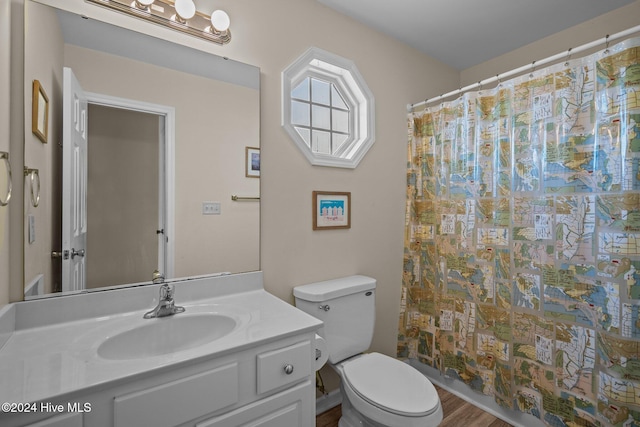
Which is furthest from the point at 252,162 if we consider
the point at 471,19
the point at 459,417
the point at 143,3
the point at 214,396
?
the point at 459,417

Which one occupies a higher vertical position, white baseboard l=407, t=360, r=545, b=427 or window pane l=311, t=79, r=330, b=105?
window pane l=311, t=79, r=330, b=105

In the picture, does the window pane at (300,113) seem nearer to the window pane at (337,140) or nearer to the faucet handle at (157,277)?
the window pane at (337,140)

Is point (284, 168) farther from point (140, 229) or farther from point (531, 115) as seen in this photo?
point (531, 115)

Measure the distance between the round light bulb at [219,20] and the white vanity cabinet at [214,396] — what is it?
1.42 meters

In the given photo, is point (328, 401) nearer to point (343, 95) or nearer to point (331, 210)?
point (331, 210)

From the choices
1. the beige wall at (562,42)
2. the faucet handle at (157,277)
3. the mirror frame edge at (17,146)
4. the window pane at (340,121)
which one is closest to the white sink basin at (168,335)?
the faucet handle at (157,277)

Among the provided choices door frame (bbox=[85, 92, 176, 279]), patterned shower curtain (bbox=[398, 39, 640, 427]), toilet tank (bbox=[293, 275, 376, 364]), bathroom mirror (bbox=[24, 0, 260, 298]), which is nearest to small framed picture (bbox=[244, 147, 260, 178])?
bathroom mirror (bbox=[24, 0, 260, 298])

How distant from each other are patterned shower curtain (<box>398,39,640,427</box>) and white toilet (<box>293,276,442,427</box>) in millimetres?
617

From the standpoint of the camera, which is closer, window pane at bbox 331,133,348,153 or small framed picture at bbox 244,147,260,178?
small framed picture at bbox 244,147,260,178

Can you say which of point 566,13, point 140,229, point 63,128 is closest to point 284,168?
point 140,229

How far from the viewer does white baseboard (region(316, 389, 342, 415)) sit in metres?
1.87

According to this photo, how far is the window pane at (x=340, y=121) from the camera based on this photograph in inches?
85.2

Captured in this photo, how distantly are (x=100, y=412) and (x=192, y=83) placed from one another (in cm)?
133

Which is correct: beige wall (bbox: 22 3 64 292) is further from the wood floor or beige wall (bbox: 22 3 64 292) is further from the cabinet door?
the wood floor
